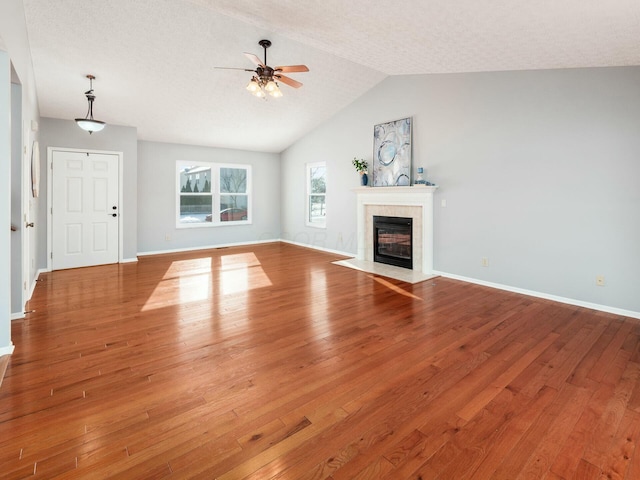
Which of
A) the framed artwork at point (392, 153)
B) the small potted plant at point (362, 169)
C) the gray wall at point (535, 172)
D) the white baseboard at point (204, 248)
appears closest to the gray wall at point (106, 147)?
the white baseboard at point (204, 248)

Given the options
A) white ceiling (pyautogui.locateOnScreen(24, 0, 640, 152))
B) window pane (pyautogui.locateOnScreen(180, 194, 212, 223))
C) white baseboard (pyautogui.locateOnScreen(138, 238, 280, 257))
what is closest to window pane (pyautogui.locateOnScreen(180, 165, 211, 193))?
window pane (pyautogui.locateOnScreen(180, 194, 212, 223))

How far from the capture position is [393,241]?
6312mm

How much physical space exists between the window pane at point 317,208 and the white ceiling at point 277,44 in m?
2.47

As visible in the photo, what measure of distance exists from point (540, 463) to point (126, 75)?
6004 millimetres

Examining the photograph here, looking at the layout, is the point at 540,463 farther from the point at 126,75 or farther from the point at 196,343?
the point at 126,75

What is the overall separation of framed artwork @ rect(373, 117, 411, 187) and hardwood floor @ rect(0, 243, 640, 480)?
8.61 ft

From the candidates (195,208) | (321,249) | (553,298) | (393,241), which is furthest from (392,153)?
(195,208)

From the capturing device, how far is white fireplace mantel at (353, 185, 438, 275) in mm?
5637

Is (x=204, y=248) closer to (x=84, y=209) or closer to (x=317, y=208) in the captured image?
(x=84, y=209)

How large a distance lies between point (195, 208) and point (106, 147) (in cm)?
231

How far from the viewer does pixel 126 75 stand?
15.8 feet

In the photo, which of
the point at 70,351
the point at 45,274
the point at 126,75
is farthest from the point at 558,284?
the point at 45,274

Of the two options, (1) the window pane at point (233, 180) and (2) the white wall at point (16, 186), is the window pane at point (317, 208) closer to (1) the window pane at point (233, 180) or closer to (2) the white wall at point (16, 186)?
(1) the window pane at point (233, 180)

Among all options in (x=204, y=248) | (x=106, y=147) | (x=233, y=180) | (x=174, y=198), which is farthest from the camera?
(x=233, y=180)
